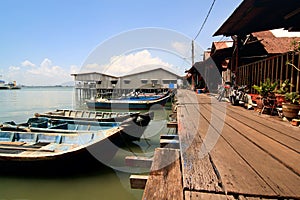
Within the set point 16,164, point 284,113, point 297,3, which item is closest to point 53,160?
point 16,164

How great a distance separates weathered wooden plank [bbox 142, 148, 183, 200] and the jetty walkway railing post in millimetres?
3385

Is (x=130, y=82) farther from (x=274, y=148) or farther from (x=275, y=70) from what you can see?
(x=274, y=148)

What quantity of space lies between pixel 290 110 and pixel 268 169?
247cm

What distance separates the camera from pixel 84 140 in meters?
5.25

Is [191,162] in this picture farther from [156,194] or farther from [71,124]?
[71,124]

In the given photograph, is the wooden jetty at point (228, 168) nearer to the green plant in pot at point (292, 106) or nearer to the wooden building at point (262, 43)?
the green plant in pot at point (292, 106)

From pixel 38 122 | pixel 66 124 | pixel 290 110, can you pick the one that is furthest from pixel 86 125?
pixel 290 110

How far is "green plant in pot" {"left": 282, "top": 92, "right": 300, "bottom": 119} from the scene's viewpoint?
3316 mm

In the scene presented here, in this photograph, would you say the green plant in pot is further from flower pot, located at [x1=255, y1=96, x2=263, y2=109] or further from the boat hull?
the boat hull

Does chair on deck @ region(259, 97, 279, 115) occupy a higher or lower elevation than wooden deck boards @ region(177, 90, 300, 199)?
higher

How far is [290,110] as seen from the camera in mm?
3375

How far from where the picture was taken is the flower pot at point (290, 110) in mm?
3307

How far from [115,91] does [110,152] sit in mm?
27689

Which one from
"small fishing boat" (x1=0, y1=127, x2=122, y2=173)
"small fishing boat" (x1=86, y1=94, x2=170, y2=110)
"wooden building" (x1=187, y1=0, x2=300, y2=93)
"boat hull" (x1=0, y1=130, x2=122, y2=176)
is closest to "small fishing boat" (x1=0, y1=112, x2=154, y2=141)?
"small fishing boat" (x1=0, y1=127, x2=122, y2=173)
